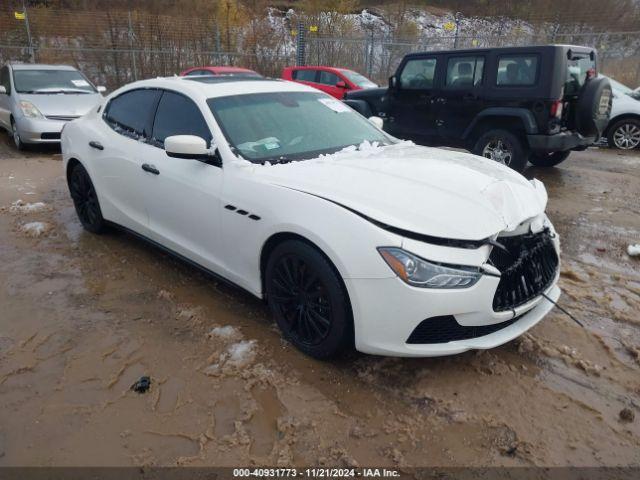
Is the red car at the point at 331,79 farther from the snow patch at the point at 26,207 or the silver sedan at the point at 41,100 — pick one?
the snow patch at the point at 26,207

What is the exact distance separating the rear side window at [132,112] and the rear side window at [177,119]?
14 centimetres

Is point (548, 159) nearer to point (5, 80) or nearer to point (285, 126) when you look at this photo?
point (285, 126)

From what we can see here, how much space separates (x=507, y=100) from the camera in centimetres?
716

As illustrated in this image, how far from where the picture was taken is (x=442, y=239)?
2.51 metres

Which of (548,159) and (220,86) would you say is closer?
(220,86)

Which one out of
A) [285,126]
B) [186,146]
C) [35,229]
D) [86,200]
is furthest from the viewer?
[35,229]

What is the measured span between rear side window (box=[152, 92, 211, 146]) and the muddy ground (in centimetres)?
117

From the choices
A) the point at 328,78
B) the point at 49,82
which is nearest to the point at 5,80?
the point at 49,82

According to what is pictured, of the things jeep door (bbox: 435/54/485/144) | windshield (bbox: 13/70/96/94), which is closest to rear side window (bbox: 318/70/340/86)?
jeep door (bbox: 435/54/485/144)

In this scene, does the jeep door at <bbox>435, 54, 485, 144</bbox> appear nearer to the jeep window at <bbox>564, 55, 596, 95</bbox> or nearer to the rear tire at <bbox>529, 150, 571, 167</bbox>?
the jeep window at <bbox>564, 55, 596, 95</bbox>

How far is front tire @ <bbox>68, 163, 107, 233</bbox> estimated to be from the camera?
15.7 ft

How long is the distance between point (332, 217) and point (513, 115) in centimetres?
542

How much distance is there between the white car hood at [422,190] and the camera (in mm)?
2568

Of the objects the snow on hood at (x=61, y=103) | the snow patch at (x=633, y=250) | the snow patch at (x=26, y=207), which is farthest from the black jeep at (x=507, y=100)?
the snow on hood at (x=61, y=103)
